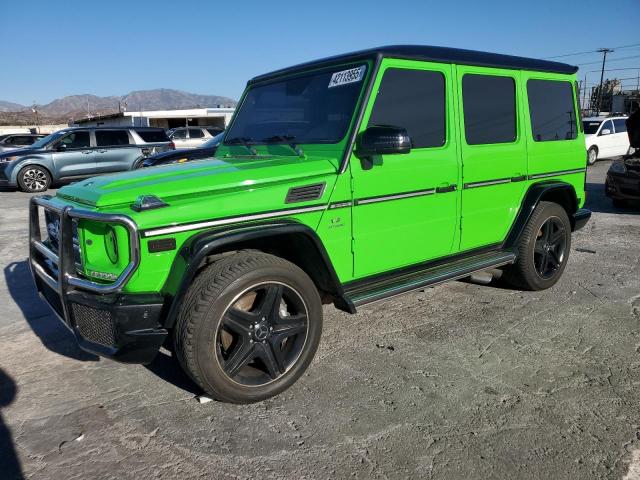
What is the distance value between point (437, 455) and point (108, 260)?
2.04 m

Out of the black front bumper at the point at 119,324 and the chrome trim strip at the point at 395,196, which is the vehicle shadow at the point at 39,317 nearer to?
the black front bumper at the point at 119,324

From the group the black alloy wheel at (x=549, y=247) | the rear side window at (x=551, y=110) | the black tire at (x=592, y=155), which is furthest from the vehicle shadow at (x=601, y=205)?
the black alloy wheel at (x=549, y=247)

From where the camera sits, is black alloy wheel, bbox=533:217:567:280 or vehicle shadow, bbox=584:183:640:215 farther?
Result: vehicle shadow, bbox=584:183:640:215

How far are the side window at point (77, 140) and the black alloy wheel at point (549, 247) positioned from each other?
42.5 ft

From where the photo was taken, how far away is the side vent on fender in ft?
9.89

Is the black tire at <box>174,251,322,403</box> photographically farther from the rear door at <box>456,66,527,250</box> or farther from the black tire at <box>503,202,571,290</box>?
the black tire at <box>503,202,571,290</box>

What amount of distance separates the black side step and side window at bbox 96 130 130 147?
12491 mm

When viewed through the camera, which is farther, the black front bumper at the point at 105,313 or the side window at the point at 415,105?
the side window at the point at 415,105

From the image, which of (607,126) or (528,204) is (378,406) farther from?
(607,126)

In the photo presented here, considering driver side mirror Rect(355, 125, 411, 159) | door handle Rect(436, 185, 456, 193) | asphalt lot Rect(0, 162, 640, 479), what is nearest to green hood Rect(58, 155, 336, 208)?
driver side mirror Rect(355, 125, 411, 159)

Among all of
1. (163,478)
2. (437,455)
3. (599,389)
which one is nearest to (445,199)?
(599,389)

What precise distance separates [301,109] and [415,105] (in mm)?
862

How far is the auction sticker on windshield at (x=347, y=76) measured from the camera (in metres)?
3.40

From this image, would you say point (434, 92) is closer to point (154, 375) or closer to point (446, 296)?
point (446, 296)
